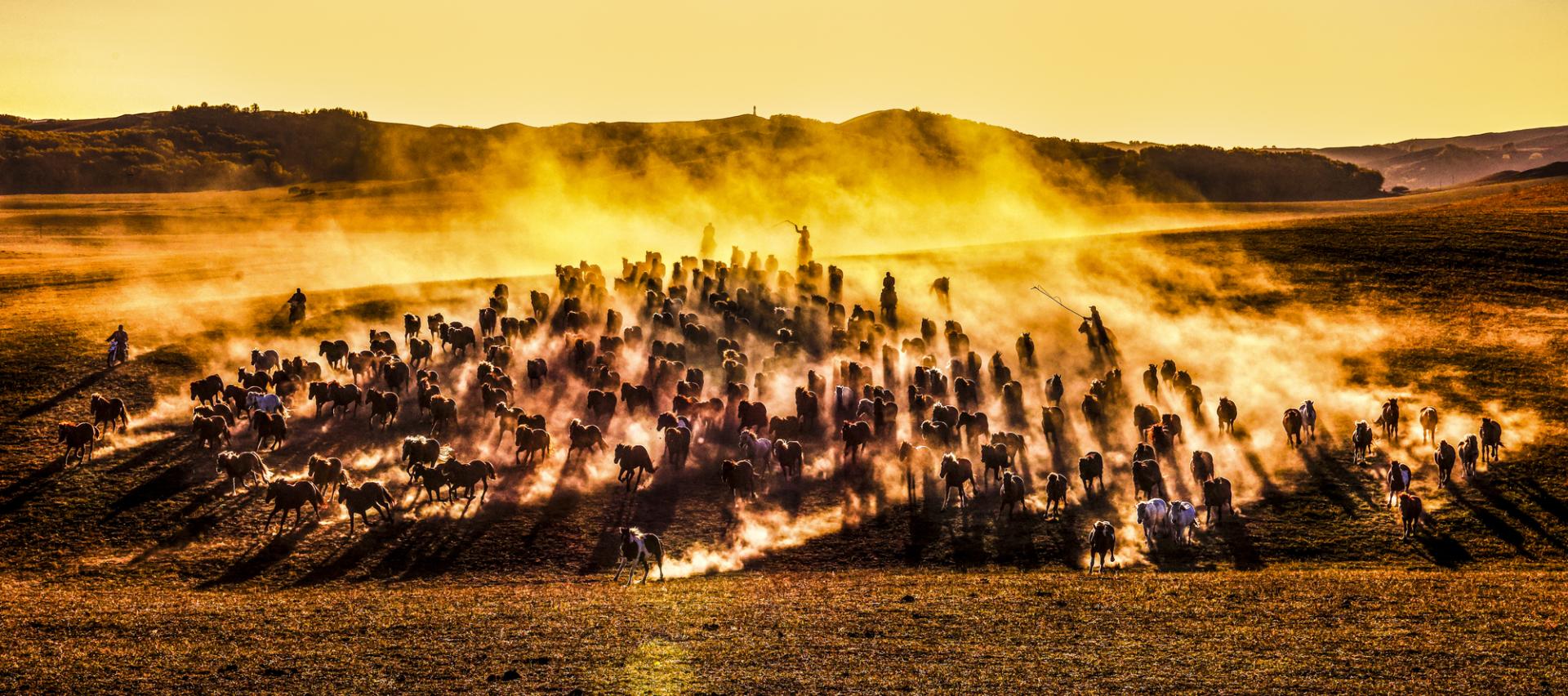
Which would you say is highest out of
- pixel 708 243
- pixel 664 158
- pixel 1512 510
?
pixel 664 158

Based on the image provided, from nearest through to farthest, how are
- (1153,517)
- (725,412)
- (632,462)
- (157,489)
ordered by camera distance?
(1153,517) → (157,489) → (632,462) → (725,412)

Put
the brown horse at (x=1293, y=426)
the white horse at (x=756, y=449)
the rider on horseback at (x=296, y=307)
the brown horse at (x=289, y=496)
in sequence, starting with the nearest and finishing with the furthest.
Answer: the brown horse at (x=289, y=496), the white horse at (x=756, y=449), the brown horse at (x=1293, y=426), the rider on horseback at (x=296, y=307)

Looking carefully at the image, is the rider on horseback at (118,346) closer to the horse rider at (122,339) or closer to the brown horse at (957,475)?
the horse rider at (122,339)

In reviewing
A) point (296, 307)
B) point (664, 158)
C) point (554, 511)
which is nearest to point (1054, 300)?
point (554, 511)

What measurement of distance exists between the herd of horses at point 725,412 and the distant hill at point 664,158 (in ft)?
299

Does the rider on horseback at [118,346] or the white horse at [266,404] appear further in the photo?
the rider on horseback at [118,346]

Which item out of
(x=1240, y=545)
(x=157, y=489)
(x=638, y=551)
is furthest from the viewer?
(x=157, y=489)

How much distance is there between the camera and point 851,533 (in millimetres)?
29703

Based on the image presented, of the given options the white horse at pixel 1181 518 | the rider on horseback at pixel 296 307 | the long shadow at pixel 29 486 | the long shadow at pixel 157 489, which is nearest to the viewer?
the white horse at pixel 1181 518

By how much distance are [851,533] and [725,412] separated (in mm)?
11262

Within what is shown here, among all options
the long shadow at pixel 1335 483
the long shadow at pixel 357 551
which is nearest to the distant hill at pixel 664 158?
the long shadow at pixel 1335 483

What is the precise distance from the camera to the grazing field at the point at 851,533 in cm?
1894

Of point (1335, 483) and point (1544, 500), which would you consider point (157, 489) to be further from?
point (1544, 500)

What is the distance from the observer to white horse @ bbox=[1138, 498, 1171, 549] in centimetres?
2830
